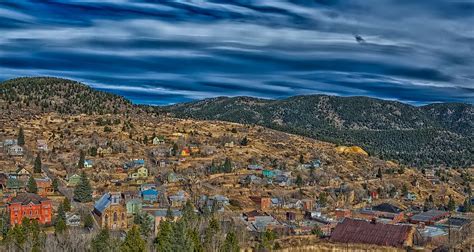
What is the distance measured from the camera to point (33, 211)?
74688mm

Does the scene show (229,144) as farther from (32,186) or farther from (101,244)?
(101,244)

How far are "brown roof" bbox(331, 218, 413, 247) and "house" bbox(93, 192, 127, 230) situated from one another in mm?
31014

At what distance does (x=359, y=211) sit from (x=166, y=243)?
57.5 m

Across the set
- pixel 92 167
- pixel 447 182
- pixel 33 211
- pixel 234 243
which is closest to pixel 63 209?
pixel 33 211

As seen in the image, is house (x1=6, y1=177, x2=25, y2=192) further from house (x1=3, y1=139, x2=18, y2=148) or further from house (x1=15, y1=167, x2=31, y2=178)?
house (x1=3, y1=139, x2=18, y2=148)

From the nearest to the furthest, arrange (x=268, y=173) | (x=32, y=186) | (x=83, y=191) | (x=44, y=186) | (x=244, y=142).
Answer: (x=32, y=186) → (x=83, y=191) → (x=44, y=186) → (x=268, y=173) → (x=244, y=142)

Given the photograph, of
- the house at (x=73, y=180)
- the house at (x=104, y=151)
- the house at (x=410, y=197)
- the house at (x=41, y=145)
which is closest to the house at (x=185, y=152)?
the house at (x=104, y=151)

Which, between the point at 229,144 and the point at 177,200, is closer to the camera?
the point at 177,200

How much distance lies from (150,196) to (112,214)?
62.0 ft

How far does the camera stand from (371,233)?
6606 centimetres

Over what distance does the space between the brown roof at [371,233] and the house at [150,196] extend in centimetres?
3844

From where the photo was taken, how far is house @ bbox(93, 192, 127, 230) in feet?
249

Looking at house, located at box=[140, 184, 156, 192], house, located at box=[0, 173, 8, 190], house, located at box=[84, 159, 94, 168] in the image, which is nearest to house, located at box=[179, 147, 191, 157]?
house, located at box=[84, 159, 94, 168]

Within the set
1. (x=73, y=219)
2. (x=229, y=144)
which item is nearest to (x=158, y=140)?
(x=229, y=144)
